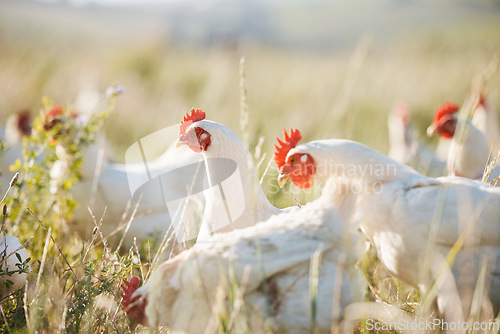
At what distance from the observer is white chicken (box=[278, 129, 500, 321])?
1.59 m

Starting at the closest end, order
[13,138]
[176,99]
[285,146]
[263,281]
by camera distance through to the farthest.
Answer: [263,281]
[285,146]
[13,138]
[176,99]

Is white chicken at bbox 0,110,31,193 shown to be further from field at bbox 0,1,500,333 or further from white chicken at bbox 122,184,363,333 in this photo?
white chicken at bbox 122,184,363,333

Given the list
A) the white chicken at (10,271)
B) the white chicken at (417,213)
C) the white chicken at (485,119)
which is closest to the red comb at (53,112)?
the white chicken at (10,271)

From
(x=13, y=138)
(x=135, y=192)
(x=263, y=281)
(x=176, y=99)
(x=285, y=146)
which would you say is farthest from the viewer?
(x=176, y=99)

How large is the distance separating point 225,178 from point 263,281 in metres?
0.85

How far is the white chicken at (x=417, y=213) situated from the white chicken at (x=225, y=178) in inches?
19.9

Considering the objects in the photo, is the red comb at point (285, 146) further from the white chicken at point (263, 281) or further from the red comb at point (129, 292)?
the red comb at point (129, 292)

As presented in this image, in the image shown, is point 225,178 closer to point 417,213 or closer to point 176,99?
point 417,213

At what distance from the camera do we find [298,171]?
1.76 metres

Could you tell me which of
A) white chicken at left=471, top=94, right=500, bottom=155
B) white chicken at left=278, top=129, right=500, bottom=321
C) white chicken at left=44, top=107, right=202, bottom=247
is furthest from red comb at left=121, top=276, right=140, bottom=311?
white chicken at left=471, top=94, right=500, bottom=155

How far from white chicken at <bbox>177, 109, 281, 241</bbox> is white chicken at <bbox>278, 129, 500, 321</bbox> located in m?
0.51

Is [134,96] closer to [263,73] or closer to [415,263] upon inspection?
[263,73]

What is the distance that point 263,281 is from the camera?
55.6 inches

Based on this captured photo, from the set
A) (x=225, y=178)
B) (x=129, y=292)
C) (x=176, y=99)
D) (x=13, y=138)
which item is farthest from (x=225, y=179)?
(x=176, y=99)
